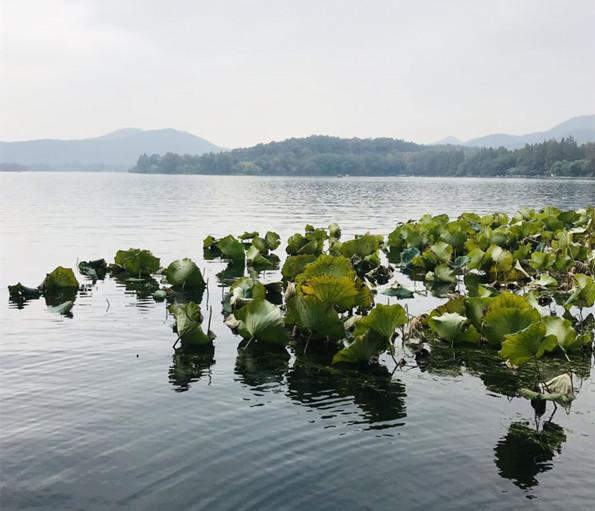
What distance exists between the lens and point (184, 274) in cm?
1445

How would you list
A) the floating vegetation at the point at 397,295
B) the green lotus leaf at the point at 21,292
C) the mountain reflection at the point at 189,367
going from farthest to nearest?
the green lotus leaf at the point at 21,292 < the floating vegetation at the point at 397,295 < the mountain reflection at the point at 189,367

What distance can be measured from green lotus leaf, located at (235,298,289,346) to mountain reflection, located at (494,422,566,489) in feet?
12.3

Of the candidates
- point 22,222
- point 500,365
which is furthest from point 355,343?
point 22,222

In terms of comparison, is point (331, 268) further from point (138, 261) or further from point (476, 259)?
point (138, 261)

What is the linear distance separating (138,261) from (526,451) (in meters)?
12.0

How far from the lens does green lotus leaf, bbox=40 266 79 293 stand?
14064 mm

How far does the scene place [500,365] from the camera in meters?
8.94

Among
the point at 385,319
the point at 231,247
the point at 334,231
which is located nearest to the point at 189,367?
the point at 385,319

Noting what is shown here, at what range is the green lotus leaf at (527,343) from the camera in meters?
7.66

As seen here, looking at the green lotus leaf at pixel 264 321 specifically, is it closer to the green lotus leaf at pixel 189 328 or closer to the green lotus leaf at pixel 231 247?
the green lotus leaf at pixel 189 328

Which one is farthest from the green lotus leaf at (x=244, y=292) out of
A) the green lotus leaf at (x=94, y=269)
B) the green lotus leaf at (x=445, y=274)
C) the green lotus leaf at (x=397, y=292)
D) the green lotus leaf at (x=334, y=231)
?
the green lotus leaf at (x=334, y=231)

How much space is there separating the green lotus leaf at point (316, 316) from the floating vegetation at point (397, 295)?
0.05 ft

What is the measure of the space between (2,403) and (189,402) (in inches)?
85.6

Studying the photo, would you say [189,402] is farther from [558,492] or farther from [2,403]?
[558,492]
